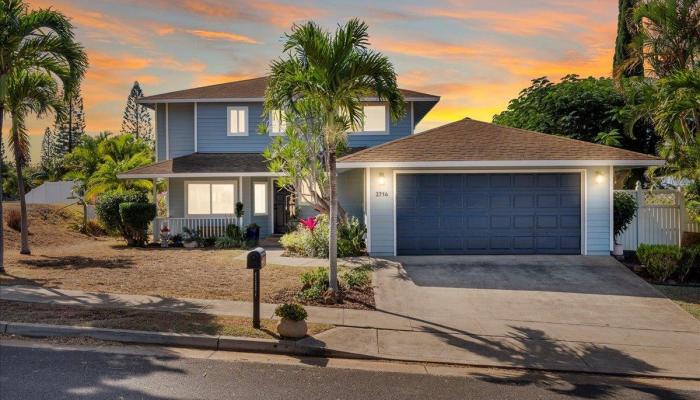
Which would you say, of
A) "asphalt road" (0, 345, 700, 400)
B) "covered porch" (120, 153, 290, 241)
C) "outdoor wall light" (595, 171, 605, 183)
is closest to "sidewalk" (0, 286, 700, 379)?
"asphalt road" (0, 345, 700, 400)

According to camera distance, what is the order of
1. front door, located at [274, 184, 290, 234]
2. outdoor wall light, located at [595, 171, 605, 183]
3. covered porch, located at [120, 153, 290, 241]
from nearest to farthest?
outdoor wall light, located at [595, 171, 605, 183] < covered porch, located at [120, 153, 290, 241] < front door, located at [274, 184, 290, 234]

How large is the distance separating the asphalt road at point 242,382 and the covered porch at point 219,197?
12.2m

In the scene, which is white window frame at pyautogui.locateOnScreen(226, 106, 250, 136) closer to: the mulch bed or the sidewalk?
the mulch bed

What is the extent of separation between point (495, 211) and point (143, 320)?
32.4 feet

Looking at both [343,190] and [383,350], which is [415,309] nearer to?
[383,350]

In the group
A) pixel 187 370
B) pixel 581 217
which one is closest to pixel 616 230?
pixel 581 217

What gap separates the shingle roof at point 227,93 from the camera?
19.8 m

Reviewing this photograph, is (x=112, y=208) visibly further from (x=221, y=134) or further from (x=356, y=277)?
(x=356, y=277)

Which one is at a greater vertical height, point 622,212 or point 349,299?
point 622,212

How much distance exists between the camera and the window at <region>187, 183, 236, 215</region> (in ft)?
63.7

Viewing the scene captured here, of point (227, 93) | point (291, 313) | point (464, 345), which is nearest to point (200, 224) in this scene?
point (227, 93)

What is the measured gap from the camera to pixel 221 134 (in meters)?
20.3

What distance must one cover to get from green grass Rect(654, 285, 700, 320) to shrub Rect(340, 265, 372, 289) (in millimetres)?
6233

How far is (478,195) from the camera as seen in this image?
14.0m
